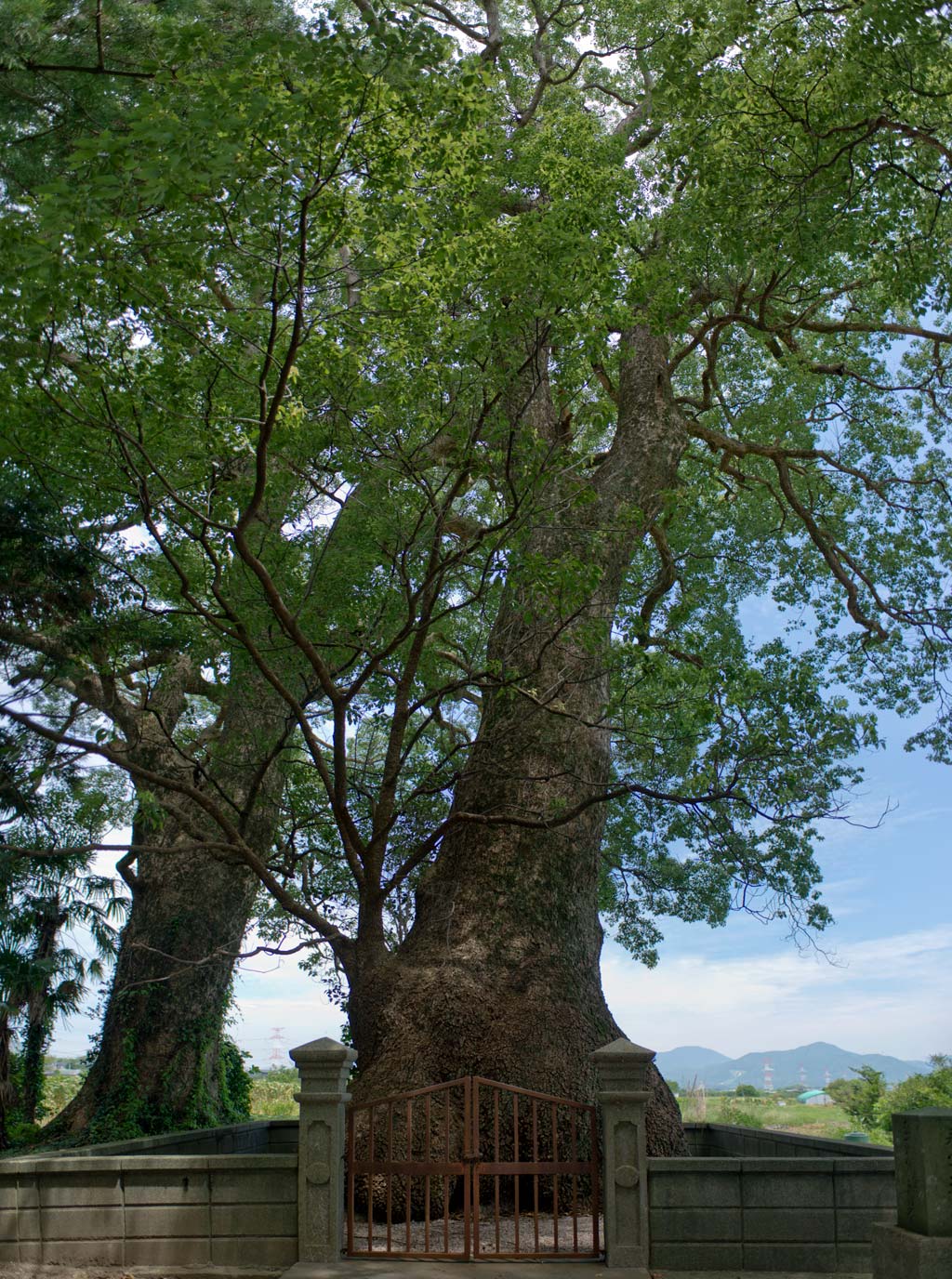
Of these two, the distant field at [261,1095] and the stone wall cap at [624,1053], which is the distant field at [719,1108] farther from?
the stone wall cap at [624,1053]

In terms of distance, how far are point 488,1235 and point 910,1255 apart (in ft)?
12.3

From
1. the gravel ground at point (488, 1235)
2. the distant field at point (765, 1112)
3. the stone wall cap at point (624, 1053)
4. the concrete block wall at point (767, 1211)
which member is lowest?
the distant field at point (765, 1112)

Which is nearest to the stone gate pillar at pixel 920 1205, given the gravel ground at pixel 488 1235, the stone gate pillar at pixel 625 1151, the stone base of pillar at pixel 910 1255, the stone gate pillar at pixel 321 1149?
the stone base of pillar at pixel 910 1255

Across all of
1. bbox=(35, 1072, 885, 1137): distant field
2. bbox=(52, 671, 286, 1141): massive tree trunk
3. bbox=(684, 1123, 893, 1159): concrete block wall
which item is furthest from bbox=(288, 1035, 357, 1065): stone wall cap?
bbox=(35, 1072, 885, 1137): distant field

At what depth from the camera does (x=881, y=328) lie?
13773mm

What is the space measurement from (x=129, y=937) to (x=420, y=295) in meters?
8.80

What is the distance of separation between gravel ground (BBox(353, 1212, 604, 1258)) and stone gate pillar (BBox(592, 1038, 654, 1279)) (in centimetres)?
38

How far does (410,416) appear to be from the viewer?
33.0ft

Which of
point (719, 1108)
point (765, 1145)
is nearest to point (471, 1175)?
point (765, 1145)

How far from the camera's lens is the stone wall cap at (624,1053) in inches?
309

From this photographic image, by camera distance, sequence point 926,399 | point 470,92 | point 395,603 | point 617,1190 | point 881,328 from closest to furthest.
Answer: point 617,1190 < point 470,92 < point 395,603 < point 881,328 < point 926,399

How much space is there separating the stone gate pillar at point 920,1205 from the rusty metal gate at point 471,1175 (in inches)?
85.3

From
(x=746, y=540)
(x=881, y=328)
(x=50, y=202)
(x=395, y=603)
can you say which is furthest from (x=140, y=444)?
(x=746, y=540)

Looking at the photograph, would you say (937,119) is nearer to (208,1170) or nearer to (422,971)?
(422,971)
